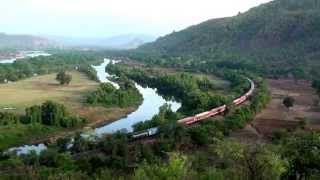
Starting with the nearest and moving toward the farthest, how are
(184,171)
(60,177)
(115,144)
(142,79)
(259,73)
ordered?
1. (184,171)
2. (60,177)
3. (115,144)
4. (142,79)
5. (259,73)

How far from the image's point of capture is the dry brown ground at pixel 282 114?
232ft

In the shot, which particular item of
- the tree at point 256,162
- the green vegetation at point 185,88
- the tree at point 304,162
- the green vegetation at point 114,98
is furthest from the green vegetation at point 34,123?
the tree at point 304,162

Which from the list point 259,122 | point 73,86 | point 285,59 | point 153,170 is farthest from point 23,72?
point 153,170

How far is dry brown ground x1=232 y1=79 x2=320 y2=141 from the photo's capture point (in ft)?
232

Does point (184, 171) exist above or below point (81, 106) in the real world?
above

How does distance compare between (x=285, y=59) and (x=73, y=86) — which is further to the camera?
(x=285, y=59)

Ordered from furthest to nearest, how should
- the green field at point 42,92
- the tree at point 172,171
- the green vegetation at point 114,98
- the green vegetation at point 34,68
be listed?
the green vegetation at point 34,68 < the green field at point 42,92 < the green vegetation at point 114,98 < the tree at point 172,171

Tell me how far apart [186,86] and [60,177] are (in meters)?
71.0

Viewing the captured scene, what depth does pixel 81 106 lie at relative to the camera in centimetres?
9056

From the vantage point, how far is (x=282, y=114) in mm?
84188

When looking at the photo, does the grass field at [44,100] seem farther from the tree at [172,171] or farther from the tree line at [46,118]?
the tree at [172,171]

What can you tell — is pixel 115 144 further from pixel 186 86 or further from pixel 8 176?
pixel 186 86

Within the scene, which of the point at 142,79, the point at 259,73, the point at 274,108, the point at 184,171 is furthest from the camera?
the point at 259,73

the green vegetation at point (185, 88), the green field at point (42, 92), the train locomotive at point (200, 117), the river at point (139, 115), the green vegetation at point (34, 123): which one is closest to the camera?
the river at point (139, 115)
